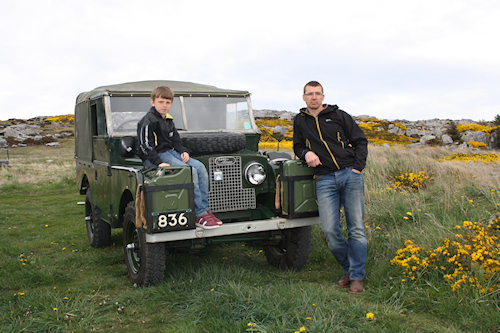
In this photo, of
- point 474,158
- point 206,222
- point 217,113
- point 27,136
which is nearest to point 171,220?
point 206,222

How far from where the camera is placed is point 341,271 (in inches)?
202

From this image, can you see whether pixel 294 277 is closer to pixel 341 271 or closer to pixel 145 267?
pixel 341 271

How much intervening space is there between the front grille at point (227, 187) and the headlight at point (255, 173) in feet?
0.31

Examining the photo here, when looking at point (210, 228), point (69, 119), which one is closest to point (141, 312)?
point (210, 228)

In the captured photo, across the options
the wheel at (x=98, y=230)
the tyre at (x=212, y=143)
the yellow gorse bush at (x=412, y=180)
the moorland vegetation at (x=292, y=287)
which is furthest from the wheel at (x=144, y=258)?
the yellow gorse bush at (x=412, y=180)

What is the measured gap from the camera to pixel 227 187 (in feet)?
16.6

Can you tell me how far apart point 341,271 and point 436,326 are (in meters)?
1.62

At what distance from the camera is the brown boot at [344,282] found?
4676 mm

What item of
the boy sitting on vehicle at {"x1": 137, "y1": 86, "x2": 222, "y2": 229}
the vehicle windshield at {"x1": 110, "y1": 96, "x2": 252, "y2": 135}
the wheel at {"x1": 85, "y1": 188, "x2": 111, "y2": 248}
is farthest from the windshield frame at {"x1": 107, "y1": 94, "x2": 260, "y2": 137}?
the wheel at {"x1": 85, "y1": 188, "x2": 111, "y2": 248}

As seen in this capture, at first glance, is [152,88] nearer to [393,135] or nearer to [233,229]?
[233,229]

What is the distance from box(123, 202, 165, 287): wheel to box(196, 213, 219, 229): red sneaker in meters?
0.45

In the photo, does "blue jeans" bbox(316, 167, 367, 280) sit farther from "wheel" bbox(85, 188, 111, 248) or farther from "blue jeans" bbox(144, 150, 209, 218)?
"wheel" bbox(85, 188, 111, 248)

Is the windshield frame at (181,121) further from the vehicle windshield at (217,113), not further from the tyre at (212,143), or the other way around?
the tyre at (212,143)

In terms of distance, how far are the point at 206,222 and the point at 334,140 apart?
4.95ft
